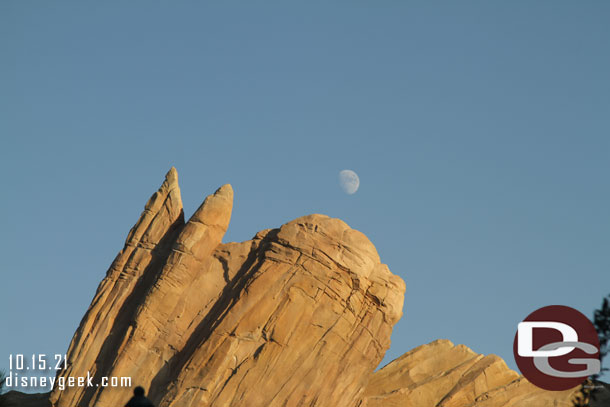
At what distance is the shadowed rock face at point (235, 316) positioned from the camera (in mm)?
46406

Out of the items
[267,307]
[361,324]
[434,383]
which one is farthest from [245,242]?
[434,383]

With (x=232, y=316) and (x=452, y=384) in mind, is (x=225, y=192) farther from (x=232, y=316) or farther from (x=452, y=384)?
(x=452, y=384)

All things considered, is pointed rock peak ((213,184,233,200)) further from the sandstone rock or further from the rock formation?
the sandstone rock

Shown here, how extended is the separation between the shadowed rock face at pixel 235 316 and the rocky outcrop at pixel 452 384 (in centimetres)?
504

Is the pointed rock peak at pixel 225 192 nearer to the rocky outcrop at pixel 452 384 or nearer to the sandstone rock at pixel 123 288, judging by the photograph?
the sandstone rock at pixel 123 288

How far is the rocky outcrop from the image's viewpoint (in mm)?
53750

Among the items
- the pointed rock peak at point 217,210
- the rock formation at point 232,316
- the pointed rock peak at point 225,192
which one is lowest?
the rock formation at point 232,316

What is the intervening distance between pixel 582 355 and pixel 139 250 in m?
29.1

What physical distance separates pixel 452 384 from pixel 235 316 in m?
17.9

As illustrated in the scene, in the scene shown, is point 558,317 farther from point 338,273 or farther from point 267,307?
point 267,307

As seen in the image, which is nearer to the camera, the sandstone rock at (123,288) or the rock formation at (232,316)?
the rock formation at (232,316)

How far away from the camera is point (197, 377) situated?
45531mm

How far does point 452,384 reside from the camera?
55.8 m

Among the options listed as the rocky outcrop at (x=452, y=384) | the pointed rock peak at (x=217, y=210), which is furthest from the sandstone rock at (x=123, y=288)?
the rocky outcrop at (x=452, y=384)
